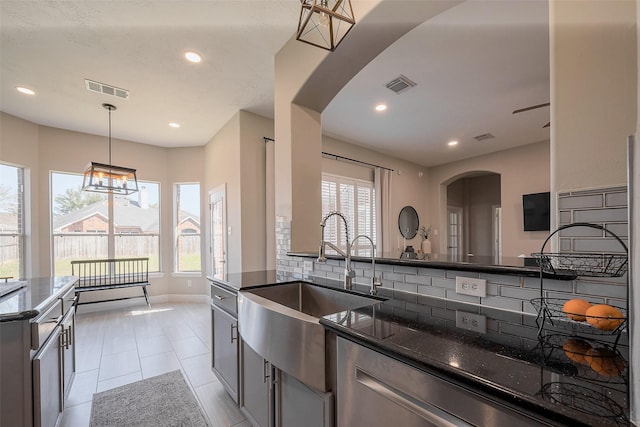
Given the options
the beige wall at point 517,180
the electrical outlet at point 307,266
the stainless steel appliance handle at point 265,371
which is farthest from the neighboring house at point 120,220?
the beige wall at point 517,180

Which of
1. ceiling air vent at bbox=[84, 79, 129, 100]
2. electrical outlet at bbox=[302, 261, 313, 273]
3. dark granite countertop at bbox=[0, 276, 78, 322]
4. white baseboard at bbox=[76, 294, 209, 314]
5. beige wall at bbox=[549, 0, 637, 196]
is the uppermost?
ceiling air vent at bbox=[84, 79, 129, 100]

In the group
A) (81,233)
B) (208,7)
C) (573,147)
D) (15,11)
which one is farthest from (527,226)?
(81,233)

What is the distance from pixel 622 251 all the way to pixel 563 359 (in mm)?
465

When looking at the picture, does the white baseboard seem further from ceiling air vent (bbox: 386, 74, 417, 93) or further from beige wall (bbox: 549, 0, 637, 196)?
beige wall (bbox: 549, 0, 637, 196)

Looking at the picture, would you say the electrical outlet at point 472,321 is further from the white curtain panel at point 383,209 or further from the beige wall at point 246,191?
the white curtain panel at point 383,209

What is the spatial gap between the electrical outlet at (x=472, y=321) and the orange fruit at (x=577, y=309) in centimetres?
26

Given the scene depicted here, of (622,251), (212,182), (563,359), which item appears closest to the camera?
(563,359)

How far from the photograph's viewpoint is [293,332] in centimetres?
129

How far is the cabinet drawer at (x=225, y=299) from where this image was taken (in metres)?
1.96

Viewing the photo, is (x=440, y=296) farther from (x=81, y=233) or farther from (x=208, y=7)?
(x=81, y=233)

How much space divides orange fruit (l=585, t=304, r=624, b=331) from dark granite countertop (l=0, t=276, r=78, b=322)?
2311 mm

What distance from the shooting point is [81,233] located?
4.84m

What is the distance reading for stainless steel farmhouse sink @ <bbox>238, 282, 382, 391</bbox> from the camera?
1.20 metres

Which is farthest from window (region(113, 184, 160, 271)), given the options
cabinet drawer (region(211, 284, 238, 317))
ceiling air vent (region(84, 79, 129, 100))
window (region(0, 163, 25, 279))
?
cabinet drawer (region(211, 284, 238, 317))
